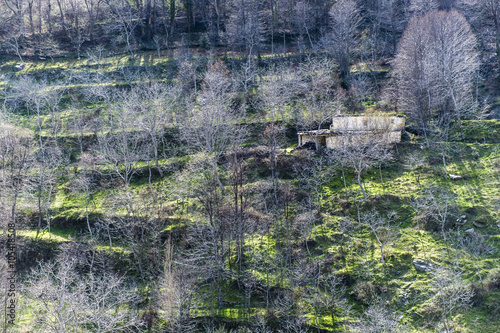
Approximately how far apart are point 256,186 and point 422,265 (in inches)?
703

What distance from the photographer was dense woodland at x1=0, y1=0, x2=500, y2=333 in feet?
109

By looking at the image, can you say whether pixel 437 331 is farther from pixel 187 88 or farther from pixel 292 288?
pixel 187 88

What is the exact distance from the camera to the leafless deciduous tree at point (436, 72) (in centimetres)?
4953

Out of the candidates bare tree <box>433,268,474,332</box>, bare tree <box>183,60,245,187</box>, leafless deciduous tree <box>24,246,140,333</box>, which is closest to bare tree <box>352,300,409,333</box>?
bare tree <box>433,268,474,332</box>

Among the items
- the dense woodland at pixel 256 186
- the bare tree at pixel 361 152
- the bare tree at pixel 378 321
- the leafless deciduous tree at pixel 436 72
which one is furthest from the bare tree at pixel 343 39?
the bare tree at pixel 378 321

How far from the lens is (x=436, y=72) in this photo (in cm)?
5025

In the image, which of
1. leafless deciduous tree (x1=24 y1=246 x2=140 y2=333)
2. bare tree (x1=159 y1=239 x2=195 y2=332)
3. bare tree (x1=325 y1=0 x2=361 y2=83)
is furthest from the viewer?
bare tree (x1=325 y1=0 x2=361 y2=83)

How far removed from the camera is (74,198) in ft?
152

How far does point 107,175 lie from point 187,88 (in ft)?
61.5

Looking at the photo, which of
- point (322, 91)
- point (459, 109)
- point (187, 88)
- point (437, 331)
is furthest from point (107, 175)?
point (459, 109)

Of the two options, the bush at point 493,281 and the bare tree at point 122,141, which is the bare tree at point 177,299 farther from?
the bush at point 493,281

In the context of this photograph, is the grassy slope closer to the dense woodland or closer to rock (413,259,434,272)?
the dense woodland

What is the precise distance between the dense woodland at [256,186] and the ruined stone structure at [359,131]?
3.00 feet

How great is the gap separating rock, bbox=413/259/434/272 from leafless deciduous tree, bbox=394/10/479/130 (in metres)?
19.3
